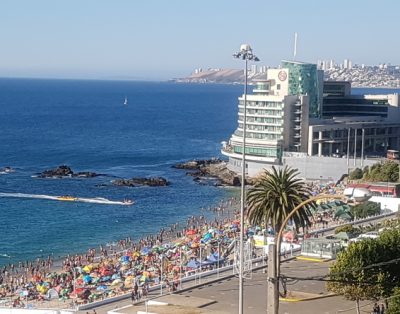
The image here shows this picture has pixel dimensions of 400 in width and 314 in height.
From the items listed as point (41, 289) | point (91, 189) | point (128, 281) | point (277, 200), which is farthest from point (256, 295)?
point (91, 189)

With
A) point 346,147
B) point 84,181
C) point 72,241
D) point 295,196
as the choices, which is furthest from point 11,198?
point 295,196

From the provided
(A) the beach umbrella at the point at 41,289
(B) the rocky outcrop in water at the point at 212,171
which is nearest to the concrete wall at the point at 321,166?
(B) the rocky outcrop in water at the point at 212,171

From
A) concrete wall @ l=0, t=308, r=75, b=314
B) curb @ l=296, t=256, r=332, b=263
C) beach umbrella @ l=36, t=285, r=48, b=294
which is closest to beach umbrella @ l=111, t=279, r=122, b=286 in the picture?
beach umbrella @ l=36, t=285, r=48, b=294

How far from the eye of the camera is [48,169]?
368 ft

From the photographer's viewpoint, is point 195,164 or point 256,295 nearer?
point 256,295

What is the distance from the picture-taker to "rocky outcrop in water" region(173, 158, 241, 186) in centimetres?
9938

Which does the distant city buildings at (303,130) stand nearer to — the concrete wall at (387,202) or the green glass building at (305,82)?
the green glass building at (305,82)

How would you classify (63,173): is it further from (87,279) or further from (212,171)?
(87,279)

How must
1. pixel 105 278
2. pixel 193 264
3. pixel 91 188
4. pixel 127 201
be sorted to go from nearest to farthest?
pixel 105 278, pixel 193 264, pixel 127 201, pixel 91 188

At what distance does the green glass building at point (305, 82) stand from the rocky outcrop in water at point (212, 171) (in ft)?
48.1

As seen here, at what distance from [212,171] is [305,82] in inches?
720

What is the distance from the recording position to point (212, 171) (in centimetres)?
10769

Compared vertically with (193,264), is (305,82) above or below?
above

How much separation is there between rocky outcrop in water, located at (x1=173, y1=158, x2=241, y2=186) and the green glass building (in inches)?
577
